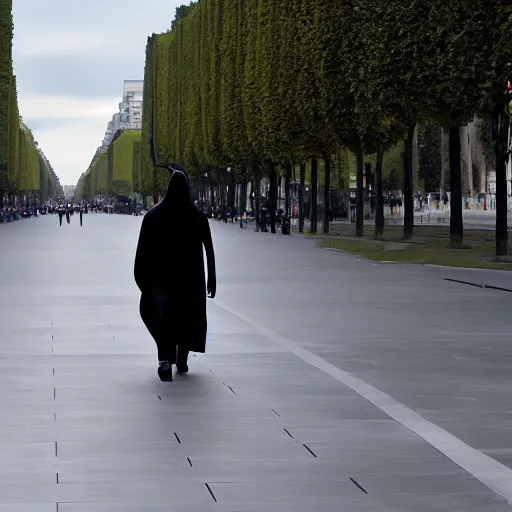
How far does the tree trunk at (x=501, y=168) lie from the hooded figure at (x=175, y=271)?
998 inches

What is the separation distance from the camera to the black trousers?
14.0 meters

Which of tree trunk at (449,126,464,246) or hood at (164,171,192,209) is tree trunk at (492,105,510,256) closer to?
tree trunk at (449,126,464,246)

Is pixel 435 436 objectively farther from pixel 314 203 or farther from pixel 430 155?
pixel 430 155

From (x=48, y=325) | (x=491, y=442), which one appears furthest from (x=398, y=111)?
(x=491, y=442)

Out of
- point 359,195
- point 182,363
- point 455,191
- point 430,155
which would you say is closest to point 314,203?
point 359,195

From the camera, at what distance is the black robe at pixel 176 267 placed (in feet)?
46.8

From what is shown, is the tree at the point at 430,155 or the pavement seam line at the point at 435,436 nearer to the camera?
the pavement seam line at the point at 435,436

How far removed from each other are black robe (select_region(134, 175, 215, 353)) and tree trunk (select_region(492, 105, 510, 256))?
25.3 meters

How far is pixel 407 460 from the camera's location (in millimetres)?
9688

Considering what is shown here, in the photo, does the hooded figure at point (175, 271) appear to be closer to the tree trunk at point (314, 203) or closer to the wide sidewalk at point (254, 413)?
the wide sidewalk at point (254, 413)

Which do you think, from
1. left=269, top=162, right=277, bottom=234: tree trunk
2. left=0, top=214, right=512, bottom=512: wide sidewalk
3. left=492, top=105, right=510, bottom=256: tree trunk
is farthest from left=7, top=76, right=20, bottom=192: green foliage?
left=0, top=214, right=512, bottom=512: wide sidewalk

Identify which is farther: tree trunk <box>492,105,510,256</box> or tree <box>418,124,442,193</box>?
tree <box>418,124,442,193</box>

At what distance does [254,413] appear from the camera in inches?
465

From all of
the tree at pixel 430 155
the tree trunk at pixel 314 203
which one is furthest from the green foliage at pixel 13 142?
the tree trunk at pixel 314 203
